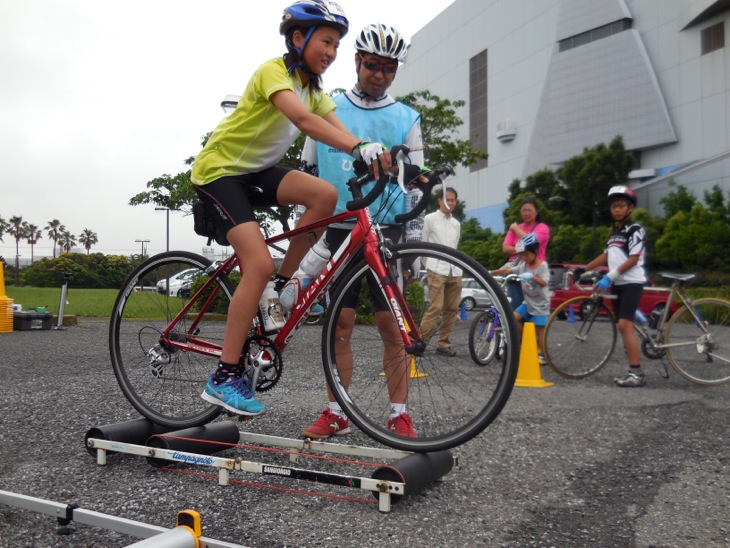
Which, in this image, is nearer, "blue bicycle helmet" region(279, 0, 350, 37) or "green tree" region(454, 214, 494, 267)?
"blue bicycle helmet" region(279, 0, 350, 37)

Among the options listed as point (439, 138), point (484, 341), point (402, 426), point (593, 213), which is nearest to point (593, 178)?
point (593, 213)

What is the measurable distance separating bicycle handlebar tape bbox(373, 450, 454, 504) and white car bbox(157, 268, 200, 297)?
1687mm

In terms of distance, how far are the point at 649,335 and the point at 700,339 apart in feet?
1.76

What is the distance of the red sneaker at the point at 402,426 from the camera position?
3316mm

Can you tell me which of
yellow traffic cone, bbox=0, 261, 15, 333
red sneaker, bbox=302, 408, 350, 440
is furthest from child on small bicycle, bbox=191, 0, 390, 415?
yellow traffic cone, bbox=0, 261, 15, 333

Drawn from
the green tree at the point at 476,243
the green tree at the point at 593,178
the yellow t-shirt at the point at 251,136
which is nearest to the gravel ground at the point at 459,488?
the yellow t-shirt at the point at 251,136

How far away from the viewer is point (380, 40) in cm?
376

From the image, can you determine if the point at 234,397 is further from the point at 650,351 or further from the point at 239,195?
the point at 650,351

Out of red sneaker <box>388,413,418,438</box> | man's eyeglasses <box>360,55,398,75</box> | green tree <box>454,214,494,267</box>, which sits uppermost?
green tree <box>454,214,494,267</box>

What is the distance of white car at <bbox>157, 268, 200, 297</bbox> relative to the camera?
13.0ft

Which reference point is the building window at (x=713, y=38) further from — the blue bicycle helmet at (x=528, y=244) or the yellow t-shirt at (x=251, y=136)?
the yellow t-shirt at (x=251, y=136)

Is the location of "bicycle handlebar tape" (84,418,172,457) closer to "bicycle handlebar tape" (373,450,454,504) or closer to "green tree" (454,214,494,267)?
"bicycle handlebar tape" (373,450,454,504)

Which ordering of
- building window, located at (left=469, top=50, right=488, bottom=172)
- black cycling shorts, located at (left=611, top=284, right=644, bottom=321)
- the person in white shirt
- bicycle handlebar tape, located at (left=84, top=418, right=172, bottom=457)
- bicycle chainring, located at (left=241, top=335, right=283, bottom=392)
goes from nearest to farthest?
the person in white shirt
bicycle chainring, located at (left=241, top=335, right=283, bottom=392)
bicycle handlebar tape, located at (left=84, top=418, right=172, bottom=457)
black cycling shorts, located at (left=611, top=284, right=644, bottom=321)
building window, located at (left=469, top=50, right=488, bottom=172)

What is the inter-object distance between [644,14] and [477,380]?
207 feet
